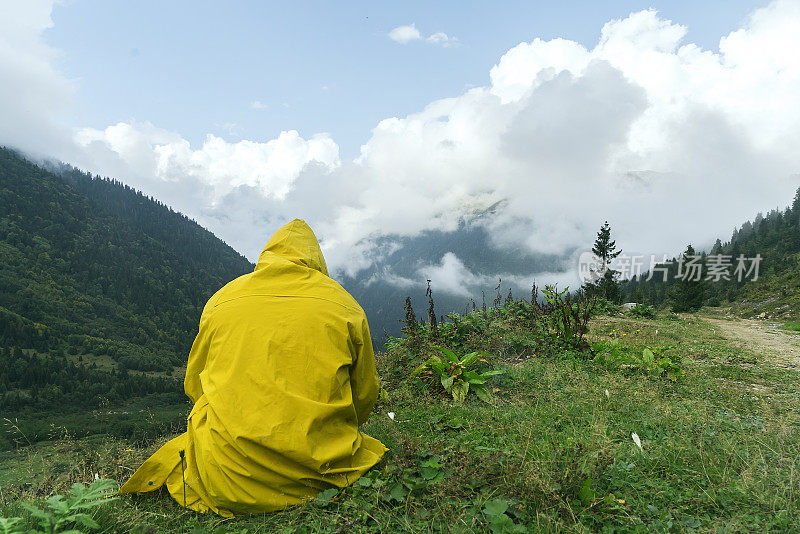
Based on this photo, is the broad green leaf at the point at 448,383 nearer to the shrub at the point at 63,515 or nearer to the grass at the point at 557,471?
the grass at the point at 557,471

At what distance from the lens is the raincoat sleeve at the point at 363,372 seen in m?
2.99

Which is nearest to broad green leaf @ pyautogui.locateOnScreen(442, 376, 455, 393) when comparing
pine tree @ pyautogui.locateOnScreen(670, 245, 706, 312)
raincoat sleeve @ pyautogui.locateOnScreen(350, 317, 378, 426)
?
raincoat sleeve @ pyautogui.locateOnScreen(350, 317, 378, 426)

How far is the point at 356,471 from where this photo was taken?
2713mm

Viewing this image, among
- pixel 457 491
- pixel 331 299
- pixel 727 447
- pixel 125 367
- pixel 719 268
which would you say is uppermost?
pixel 719 268

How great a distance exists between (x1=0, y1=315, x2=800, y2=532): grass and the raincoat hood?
5.49ft

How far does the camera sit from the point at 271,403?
2484 millimetres

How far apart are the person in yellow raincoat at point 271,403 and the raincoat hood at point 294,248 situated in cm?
22

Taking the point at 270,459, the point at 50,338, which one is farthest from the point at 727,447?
the point at 50,338

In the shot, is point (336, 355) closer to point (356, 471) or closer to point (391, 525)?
point (356, 471)

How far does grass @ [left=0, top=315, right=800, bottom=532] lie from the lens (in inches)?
88.3

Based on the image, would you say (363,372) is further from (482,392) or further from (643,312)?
→ (643,312)

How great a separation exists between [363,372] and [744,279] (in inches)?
3249

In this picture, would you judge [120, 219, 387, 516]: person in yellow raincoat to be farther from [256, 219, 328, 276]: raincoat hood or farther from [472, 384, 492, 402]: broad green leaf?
[472, 384, 492, 402]: broad green leaf

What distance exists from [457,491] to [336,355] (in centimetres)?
117
